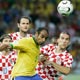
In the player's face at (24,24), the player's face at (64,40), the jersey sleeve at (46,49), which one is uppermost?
the player's face at (24,24)

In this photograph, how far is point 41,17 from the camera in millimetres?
19500

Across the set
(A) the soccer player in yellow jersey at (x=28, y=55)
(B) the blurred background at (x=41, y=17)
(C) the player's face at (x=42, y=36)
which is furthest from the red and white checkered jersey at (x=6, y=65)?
(B) the blurred background at (x=41, y=17)

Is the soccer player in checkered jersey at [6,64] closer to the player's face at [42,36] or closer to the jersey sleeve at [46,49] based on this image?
the jersey sleeve at [46,49]

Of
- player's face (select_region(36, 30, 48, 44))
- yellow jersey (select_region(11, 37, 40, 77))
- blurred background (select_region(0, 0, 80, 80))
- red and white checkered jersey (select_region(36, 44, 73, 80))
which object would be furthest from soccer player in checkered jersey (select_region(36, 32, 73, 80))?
blurred background (select_region(0, 0, 80, 80))

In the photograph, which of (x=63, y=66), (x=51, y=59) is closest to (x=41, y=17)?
(x=51, y=59)

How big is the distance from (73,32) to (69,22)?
855 millimetres

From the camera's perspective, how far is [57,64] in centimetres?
948

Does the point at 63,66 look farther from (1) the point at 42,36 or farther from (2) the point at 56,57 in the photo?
(1) the point at 42,36

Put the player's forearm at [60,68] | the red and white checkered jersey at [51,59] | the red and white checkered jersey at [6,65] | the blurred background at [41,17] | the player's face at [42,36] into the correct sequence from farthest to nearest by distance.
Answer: the blurred background at [41,17], the red and white checkered jersey at [51,59], the red and white checkered jersey at [6,65], the player's forearm at [60,68], the player's face at [42,36]

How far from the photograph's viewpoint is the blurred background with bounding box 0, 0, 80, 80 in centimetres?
1880

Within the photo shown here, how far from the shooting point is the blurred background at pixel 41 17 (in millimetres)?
18797

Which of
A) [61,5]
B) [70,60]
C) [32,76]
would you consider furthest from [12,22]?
[32,76]

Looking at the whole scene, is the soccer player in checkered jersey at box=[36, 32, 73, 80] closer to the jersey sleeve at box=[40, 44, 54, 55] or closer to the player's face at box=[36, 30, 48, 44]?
the jersey sleeve at box=[40, 44, 54, 55]

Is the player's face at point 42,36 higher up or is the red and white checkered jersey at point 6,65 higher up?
the player's face at point 42,36
